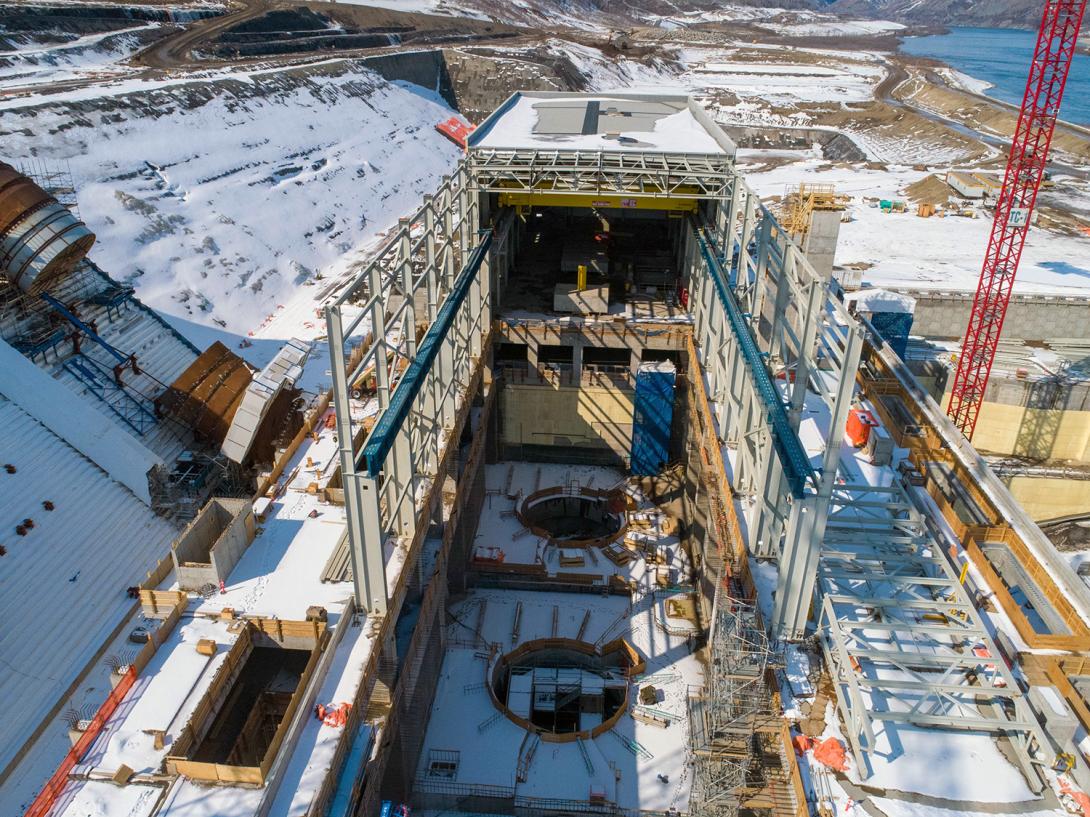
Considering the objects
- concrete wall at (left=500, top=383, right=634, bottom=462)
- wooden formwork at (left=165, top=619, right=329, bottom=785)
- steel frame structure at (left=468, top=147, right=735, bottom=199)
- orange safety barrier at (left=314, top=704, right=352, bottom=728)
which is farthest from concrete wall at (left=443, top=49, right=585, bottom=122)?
orange safety barrier at (left=314, top=704, right=352, bottom=728)

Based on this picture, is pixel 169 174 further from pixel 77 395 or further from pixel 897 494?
pixel 897 494

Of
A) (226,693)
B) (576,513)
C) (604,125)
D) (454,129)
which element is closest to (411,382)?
(226,693)

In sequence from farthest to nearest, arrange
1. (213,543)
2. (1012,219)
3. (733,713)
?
1. (1012,219)
2. (213,543)
3. (733,713)

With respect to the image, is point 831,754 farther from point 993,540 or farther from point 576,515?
Result: point 576,515

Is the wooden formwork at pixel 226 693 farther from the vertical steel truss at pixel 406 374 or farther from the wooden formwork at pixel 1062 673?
the wooden formwork at pixel 1062 673

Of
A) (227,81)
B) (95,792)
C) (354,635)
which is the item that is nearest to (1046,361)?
(354,635)
